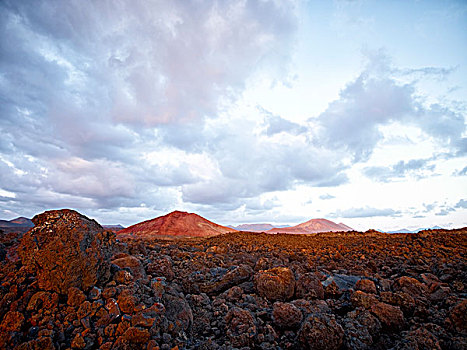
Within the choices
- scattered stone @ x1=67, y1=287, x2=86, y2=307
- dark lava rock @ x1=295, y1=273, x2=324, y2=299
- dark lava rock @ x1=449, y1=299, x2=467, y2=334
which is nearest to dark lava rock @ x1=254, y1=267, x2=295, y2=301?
dark lava rock @ x1=295, y1=273, x2=324, y2=299

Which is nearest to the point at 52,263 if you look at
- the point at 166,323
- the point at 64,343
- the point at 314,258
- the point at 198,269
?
the point at 64,343

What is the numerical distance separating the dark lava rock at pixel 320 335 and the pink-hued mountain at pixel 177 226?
1797 inches

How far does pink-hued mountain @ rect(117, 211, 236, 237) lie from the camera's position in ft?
160

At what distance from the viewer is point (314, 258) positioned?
988cm

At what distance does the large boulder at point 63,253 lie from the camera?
3.49 meters

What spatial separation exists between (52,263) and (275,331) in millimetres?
3546

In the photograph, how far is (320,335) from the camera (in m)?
3.62

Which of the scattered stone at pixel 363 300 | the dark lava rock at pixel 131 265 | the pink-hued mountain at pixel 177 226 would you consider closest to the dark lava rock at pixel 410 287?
the scattered stone at pixel 363 300

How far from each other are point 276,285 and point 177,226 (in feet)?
159

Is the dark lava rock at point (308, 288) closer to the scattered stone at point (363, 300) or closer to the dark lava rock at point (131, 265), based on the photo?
the scattered stone at point (363, 300)

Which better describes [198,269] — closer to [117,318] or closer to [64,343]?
[117,318]

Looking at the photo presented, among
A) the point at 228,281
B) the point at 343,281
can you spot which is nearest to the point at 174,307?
the point at 228,281

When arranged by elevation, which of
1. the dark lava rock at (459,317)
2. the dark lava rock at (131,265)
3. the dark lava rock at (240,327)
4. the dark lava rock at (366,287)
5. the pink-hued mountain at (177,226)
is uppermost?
the pink-hued mountain at (177,226)

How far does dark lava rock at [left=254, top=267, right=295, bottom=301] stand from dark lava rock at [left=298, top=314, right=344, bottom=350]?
55.1 inches
